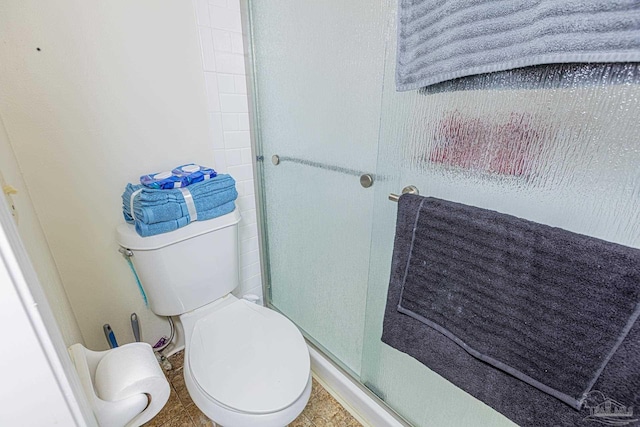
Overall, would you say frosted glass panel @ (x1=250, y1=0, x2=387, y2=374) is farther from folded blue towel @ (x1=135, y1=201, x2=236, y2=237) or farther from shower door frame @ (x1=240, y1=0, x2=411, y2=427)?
folded blue towel @ (x1=135, y1=201, x2=236, y2=237)

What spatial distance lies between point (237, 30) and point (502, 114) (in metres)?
0.99

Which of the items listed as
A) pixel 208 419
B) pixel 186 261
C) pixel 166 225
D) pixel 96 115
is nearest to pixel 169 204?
pixel 166 225

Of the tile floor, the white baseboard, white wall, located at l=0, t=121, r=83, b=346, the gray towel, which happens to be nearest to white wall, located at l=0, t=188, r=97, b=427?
white wall, located at l=0, t=121, r=83, b=346

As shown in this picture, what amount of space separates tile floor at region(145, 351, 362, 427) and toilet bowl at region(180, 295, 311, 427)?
0.34 meters

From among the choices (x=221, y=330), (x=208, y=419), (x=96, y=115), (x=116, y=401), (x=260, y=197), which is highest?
(x=96, y=115)

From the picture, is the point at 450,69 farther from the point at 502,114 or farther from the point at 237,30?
the point at 237,30

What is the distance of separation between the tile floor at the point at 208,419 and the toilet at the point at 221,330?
0.35m

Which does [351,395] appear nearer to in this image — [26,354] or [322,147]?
[322,147]

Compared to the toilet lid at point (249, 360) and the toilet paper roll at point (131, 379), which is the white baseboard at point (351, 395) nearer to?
the toilet lid at point (249, 360)

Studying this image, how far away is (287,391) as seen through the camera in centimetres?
76

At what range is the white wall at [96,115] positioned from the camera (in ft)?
2.56

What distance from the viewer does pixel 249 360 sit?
2.75ft

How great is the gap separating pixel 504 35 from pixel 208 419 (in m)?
1.41

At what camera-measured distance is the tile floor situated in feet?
3.47
